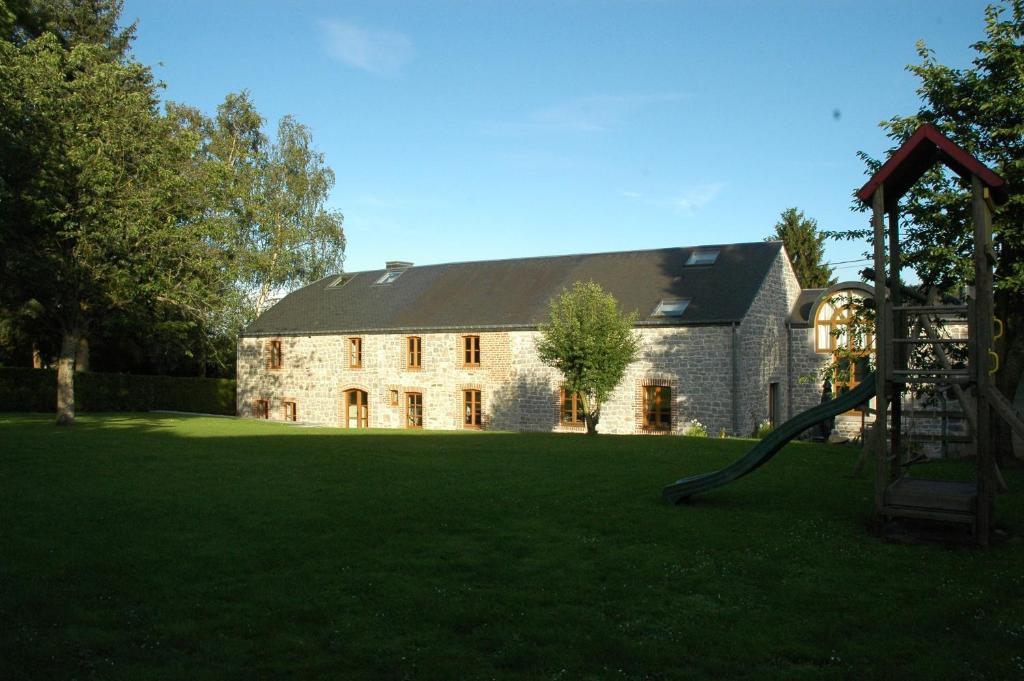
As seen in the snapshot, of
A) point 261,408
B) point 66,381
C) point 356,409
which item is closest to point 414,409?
point 356,409

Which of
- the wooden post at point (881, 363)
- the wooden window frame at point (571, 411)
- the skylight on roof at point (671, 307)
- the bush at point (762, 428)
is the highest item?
the skylight on roof at point (671, 307)

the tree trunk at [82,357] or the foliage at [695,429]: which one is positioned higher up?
the tree trunk at [82,357]

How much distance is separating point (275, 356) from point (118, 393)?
23.0ft

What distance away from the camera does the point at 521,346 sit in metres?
31.5

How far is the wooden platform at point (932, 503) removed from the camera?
852 cm

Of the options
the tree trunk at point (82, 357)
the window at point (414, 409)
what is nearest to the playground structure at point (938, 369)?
the window at point (414, 409)

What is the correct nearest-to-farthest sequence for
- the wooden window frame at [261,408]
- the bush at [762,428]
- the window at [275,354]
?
the bush at [762,428] → the window at [275,354] → the wooden window frame at [261,408]

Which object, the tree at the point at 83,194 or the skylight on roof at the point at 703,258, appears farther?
the skylight on roof at the point at 703,258

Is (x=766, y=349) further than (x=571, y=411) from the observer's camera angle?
No

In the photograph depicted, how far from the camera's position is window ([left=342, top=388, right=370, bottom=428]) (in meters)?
36.0

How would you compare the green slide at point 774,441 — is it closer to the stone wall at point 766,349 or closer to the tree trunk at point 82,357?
the stone wall at point 766,349

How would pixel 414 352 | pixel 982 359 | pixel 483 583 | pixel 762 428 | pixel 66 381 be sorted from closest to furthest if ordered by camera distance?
1. pixel 483 583
2. pixel 982 359
3. pixel 66 381
4. pixel 762 428
5. pixel 414 352

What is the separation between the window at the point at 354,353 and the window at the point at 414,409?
3063mm

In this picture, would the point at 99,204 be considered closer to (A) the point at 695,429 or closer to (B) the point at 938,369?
(A) the point at 695,429
